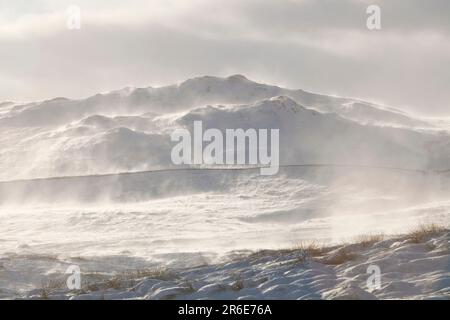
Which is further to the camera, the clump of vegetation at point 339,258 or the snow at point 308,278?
the clump of vegetation at point 339,258

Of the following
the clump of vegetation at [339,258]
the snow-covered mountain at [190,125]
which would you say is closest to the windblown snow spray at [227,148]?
the snow-covered mountain at [190,125]

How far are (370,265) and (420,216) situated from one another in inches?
480

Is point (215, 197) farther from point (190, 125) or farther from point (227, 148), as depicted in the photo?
point (190, 125)

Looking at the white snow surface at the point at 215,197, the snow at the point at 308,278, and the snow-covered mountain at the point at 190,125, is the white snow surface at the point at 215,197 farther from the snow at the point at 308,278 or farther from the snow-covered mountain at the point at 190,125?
the snow-covered mountain at the point at 190,125

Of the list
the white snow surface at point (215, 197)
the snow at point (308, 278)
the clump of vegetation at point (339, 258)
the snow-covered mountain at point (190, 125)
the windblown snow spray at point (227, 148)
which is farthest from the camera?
the snow-covered mountain at point (190, 125)

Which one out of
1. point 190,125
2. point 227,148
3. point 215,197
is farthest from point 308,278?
point 190,125

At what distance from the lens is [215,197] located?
35656mm

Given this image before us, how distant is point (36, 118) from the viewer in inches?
2219

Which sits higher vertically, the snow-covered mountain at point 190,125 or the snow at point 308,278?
the snow-covered mountain at point 190,125

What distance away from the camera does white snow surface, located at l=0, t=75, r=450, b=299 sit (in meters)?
12.4

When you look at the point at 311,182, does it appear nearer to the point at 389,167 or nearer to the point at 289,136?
the point at 389,167

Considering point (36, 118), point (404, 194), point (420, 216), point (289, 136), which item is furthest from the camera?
point (36, 118)

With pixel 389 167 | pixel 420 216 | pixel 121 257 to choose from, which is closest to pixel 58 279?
pixel 121 257

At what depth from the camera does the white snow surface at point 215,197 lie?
1242 centimetres
